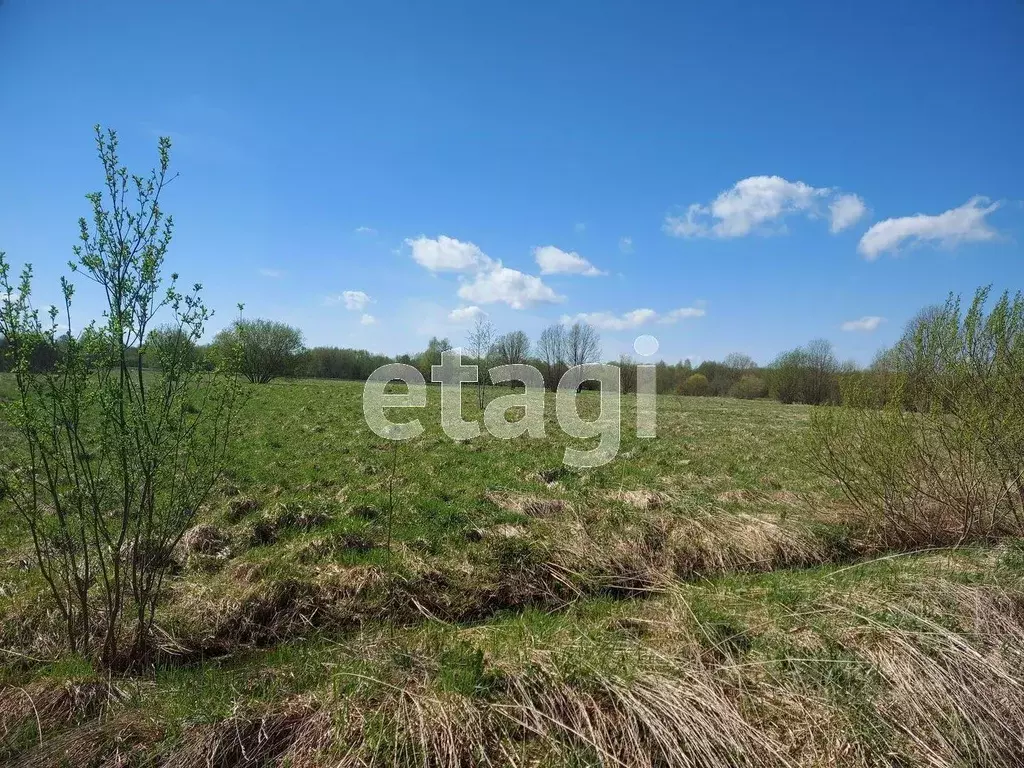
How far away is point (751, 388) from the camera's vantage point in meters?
52.5

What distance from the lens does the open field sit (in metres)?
3.26

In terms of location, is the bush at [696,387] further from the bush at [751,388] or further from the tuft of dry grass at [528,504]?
the tuft of dry grass at [528,504]

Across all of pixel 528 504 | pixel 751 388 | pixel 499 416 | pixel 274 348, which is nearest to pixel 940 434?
pixel 528 504

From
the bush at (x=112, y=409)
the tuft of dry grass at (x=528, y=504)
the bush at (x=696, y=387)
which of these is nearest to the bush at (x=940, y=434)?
the tuft of dry grass at (x=528, y=504)

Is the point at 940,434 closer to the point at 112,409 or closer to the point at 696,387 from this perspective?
the point at 112,409

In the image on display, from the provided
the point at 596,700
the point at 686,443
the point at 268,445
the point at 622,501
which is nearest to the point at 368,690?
the point at 596,700

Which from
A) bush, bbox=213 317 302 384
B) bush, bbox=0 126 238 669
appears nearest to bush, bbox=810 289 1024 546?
bush, bbox=0 126 238 669

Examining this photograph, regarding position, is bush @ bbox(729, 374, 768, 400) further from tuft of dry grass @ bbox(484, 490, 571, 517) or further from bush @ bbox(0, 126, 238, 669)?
bush @ bbox(0, 126, 238, 669)

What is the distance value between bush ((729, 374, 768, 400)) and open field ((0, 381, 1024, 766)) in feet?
155

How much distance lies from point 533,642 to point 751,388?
53634mm

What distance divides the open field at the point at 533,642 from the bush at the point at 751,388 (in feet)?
155

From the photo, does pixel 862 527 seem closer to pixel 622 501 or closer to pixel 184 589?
pixel 622 501

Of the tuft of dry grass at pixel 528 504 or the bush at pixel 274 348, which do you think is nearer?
the tuft of dry grass at pixel 528 504

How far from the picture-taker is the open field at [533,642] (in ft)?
10.7
